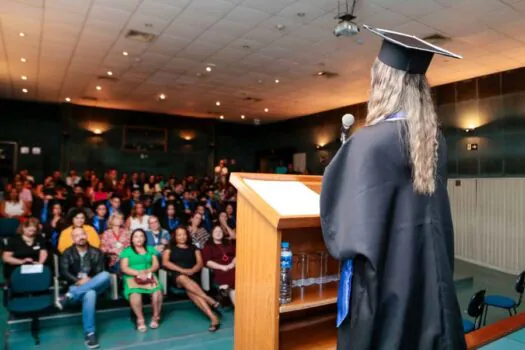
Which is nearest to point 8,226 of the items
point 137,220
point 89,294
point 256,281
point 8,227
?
point 8,227

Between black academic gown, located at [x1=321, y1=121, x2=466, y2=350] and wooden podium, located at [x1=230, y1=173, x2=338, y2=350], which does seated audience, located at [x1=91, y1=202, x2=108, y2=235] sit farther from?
black academic gown, located at [x1=321, y1=121, x2=466, y2=350]

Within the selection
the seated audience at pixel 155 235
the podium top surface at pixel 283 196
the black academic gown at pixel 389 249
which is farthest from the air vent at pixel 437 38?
the black academic gown at pixel 389 249

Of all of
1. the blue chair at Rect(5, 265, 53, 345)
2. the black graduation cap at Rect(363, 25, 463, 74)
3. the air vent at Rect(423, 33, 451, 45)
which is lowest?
the blue chair at Rect(5, 265, 53, 345)

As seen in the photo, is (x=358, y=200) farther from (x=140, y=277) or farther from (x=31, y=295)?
(x=31, y=295)

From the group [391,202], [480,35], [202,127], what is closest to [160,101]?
[202,127]

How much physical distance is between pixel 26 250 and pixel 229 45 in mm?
4840

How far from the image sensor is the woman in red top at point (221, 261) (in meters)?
5.20

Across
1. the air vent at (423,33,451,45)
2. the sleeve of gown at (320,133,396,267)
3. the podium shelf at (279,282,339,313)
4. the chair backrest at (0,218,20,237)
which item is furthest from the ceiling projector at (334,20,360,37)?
the chair backrest at (0,218,20,237)

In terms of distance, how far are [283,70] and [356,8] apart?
3286mm

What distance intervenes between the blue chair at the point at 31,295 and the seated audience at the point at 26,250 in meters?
0.22

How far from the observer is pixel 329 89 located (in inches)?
408

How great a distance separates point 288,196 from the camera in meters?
1.71

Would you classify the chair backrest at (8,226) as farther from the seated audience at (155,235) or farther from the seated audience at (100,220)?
the seated audience at (155,235)

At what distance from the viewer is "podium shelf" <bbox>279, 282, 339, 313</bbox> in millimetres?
1545
